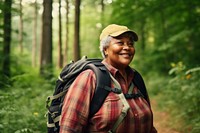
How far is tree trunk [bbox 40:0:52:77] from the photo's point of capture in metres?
11.3

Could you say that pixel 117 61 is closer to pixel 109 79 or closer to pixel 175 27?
pixel 109 79

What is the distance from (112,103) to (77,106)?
0.31m

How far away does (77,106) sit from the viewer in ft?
8.63

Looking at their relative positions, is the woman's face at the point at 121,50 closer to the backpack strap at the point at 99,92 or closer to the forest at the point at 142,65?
the backpack strap at the point at 99,92

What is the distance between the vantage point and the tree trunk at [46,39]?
1133cm

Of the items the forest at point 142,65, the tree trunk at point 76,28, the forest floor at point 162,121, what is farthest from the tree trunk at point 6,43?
the forest floor at point 162,121

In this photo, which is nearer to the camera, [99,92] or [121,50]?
[99,92]

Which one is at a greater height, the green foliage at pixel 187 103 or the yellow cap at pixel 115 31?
the yellow cap at pixel 115 31

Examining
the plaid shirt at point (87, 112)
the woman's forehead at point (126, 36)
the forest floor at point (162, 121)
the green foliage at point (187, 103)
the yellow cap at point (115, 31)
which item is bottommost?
the forest floor at point (162, 121)

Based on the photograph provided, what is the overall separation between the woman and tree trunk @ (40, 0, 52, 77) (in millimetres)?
8390

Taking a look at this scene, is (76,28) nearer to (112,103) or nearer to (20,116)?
(20,116)

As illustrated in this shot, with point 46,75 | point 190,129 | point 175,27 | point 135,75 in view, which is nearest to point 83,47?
point 175,27

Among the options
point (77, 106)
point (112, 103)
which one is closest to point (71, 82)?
point (77, 106)

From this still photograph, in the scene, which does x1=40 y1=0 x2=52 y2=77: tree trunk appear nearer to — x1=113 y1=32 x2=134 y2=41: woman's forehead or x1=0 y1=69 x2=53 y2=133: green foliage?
x1=0 y1=69 x2=53 y2=133: green foliage
